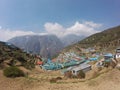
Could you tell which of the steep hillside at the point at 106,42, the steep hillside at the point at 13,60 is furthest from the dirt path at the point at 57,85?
the steep hillside at the point at 106,42

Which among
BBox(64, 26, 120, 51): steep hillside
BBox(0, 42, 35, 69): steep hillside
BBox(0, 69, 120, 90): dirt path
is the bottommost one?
BBox(0, 69, 120, 90): dirt path

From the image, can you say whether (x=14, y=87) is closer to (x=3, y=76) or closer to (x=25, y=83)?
(x=25, y=83)

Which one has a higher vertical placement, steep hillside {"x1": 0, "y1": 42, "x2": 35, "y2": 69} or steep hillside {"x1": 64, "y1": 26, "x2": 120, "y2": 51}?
steep hillside {"x1": 64, "y1": 26, "x2": 120, "y2": 51}

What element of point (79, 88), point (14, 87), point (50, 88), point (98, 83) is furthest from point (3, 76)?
point (98, 83)

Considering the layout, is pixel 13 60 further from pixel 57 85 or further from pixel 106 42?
pixel 106 42

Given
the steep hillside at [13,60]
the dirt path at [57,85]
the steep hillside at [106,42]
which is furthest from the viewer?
the steep hillside at [106,42]

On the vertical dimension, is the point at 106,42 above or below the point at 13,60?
above

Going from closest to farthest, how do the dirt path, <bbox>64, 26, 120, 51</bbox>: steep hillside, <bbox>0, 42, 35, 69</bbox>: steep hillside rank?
the dirt path → <bbox>0, 42, 35, 69</bbox>: steep hillside → <bbox>64, 26, 120, 51</bbox>: steep hillside

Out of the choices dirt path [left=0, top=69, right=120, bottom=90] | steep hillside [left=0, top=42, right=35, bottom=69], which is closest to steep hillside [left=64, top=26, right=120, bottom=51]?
steep hillside [left=0, top=42, right=35, bottom=69]

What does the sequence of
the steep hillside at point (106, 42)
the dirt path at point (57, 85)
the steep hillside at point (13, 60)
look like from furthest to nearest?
the steep hillside at point (106, 42), the steep hillside at point (13, 60), the dirt path at point (57, 85)

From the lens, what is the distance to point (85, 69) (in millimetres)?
52031

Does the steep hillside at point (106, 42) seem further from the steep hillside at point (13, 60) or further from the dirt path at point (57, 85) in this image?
the dirt path at point (57, 85)

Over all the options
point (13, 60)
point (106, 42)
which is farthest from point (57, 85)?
point (106, 42)

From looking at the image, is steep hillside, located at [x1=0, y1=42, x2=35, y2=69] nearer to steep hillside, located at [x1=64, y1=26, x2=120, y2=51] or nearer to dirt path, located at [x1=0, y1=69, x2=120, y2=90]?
dirt path, located at [x1=0, y1=69, x2=120, y2=90]
